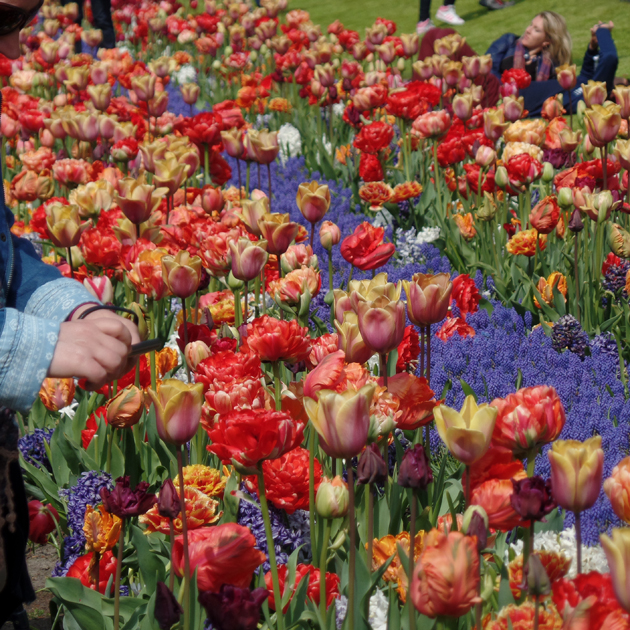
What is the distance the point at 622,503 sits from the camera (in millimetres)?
1031

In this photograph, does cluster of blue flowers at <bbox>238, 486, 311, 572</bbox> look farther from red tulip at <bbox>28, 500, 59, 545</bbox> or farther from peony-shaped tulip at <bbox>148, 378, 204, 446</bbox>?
red tulip at <bbox>28, 500, 59, 545</bbox>

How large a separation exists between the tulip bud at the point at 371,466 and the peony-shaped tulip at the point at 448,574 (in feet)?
0.72

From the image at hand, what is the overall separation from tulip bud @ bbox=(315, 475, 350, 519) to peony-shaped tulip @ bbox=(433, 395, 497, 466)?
9.4 inches

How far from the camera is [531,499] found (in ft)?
3.40

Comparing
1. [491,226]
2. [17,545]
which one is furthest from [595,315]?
[17,545]

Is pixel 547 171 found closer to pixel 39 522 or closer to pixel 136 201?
pixel 136 201

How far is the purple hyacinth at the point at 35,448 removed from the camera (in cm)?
221

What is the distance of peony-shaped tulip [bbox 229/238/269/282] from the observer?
6.64ft

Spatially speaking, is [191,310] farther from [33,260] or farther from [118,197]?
[33,260]

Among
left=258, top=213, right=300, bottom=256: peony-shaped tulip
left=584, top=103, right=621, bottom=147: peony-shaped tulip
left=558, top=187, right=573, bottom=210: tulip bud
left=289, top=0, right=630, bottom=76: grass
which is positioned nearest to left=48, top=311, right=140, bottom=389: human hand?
left=258, top=213, right=300, bottom=256: peony-shaped tulip

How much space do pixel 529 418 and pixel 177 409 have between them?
521 mm

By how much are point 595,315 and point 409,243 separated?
108 centimetres

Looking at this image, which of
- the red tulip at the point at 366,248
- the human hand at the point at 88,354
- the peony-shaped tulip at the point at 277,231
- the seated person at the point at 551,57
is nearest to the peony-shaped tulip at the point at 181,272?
the peony-shaped tulip at the point at 277,231

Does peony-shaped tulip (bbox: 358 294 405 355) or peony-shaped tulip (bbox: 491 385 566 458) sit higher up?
peony-shaped tulip (bbox: 358 294 405 355)
